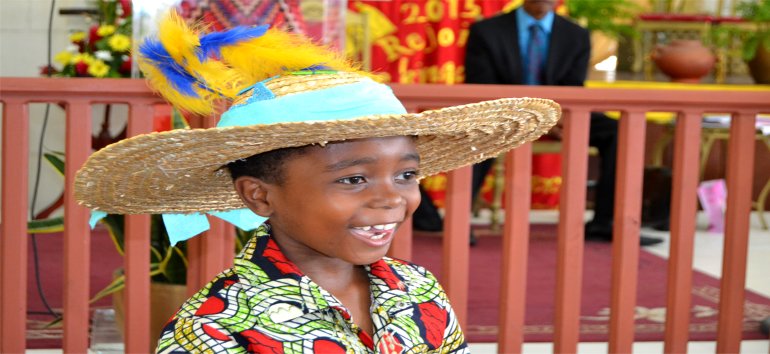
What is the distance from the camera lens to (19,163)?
8.09ft

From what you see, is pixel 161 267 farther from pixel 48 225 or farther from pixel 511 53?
pixel 511 53

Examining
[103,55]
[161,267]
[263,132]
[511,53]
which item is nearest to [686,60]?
[511,53]

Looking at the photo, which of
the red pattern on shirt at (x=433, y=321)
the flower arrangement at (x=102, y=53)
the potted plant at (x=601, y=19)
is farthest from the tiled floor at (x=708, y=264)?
the flower arrangement at (x=102, y=53)

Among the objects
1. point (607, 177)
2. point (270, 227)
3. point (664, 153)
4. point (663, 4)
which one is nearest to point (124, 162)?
point (270, 227)

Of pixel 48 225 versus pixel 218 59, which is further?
pixel 48 225

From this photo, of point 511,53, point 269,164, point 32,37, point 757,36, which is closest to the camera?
point 269,164

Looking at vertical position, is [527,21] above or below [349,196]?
above

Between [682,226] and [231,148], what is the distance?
167 centimetres

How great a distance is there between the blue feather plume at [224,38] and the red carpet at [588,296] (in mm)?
1637

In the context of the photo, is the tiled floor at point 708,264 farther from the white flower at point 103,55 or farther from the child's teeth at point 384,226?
the white flower at point 103,55

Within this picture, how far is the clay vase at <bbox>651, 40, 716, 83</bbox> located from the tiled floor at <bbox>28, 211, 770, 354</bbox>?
100cm

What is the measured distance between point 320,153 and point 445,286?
1239mm

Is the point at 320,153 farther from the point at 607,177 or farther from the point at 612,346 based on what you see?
the point at 607,177

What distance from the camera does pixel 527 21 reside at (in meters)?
5.52
